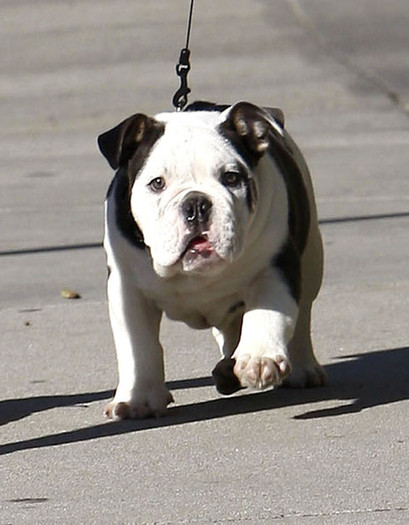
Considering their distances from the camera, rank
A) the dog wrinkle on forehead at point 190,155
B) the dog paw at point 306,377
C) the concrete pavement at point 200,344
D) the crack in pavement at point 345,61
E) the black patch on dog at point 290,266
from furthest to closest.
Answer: the crack in pavement at point 345,61
the dog paw at point 306,377
the black patch on dog at point 290,266
the dog wrinkle on forehead at point 190,155
the concrete pavement at point 200,344

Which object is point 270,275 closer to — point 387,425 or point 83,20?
point 387,425

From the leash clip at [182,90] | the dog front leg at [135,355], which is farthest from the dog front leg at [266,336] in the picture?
the leash clip at [182,90]

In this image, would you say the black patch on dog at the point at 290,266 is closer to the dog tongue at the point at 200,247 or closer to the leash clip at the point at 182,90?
the dog tongue at the point at 200,247

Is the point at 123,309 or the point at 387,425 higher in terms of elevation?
the point at 123,309

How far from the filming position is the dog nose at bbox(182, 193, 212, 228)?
17.1 feet

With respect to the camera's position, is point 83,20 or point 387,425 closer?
point 387,425

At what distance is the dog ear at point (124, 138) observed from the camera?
5496mm

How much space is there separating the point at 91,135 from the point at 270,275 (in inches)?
361

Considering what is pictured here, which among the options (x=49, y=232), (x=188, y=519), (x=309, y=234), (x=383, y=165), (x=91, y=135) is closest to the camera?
(x=188, y=519)

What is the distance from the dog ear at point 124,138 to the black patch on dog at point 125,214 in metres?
0.10

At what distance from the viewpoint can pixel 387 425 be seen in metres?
5.50

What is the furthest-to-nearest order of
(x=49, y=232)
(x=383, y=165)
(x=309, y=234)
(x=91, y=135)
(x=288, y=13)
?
(x=288, y=13) < (x=91, y=135) < (x=383, y=165) < (x=49, y=232) < (x=309, y=234)

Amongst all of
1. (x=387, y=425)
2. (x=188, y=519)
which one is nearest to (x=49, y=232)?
(x=387, y=425)

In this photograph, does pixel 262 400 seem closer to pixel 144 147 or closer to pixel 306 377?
pixel 306 377
